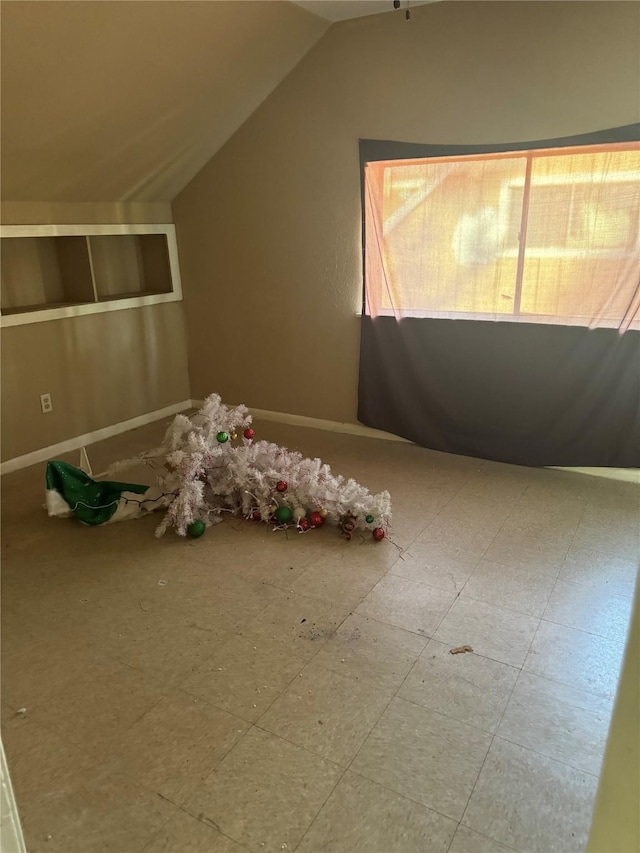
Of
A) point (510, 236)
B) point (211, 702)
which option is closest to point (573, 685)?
point (211, 702)

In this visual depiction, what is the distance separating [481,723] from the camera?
1682 millimetres

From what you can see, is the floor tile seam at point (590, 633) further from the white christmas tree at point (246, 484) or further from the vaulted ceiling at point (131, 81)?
the vaulted ceiling at point (131, 81)

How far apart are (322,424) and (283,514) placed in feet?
4.79

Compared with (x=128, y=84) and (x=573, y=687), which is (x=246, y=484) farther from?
(x=128, y=84)

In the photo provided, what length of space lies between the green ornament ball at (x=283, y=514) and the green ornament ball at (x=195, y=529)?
1.15 feet

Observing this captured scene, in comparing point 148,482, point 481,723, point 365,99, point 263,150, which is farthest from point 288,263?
point 481,723

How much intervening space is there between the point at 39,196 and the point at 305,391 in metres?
1.98

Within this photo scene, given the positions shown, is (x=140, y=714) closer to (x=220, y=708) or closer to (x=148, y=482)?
(x=220, y=708)

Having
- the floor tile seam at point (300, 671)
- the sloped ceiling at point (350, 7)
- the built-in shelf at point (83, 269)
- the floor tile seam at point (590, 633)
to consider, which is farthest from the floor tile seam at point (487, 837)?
the sloped ceiling at point (350, 7)

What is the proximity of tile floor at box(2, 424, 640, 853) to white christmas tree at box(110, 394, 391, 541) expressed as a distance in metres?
0.10

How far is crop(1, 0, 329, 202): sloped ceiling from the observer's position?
2359 mm

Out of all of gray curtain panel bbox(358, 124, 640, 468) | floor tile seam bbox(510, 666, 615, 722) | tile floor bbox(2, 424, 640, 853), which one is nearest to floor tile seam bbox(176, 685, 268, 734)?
tile floor bbox(2, 424, 640, 853)

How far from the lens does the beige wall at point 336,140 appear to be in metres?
2.81

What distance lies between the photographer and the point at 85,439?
3.90 metres
